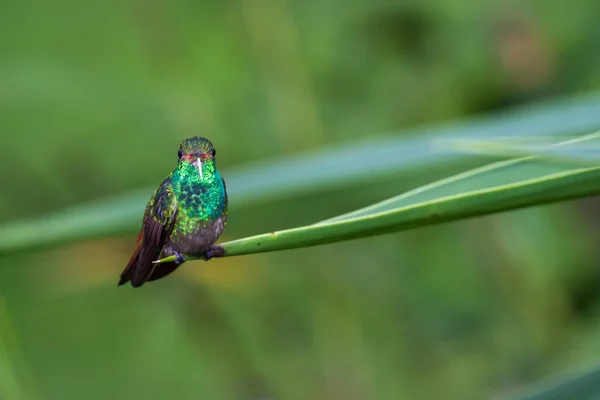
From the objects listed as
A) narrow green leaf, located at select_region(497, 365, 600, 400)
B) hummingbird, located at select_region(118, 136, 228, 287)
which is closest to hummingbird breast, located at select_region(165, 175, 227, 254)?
hummingbird, located at select_region(118, 136, 228, 287)

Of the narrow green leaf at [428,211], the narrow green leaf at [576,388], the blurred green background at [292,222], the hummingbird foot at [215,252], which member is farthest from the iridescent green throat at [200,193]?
the blurred green background at [292,222]

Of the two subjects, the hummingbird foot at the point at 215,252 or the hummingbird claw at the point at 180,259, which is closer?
the hummingbird foot at the point at 215,252

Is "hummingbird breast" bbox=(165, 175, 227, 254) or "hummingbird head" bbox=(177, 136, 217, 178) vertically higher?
"hummingbird head" bbox=(177, 136, 217, 178)

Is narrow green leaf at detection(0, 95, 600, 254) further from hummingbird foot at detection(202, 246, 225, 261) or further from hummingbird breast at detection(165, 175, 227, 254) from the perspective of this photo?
hummingbird foot at detection(202, 246, 225, 261)

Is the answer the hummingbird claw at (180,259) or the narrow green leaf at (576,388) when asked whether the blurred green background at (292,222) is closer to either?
the narrow green leaf at (576,388)

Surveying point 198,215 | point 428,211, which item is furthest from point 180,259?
point 428,211

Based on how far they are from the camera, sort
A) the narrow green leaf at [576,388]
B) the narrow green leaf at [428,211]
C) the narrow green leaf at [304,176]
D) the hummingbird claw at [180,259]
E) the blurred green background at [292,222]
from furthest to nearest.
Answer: the blurred green background at [292,222], the narrow green leaf at [304,176], the narrow green leaf at [576,388], the hummingbird claw at [180,259], the narrow green leaf at [428,211]

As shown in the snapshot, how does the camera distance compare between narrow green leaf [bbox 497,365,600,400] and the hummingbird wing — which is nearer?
the hummingbird wing

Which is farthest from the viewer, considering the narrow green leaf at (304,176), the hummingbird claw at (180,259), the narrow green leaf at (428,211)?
the narrow green leaf at (304,176)
